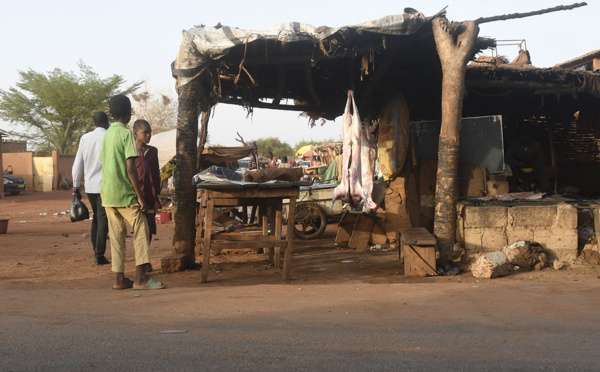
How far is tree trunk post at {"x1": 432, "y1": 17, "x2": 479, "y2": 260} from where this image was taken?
7.15 meters

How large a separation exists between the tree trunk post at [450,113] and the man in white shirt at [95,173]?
4.53 m

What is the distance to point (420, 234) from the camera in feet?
23.8

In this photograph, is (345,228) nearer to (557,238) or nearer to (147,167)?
(557,238)

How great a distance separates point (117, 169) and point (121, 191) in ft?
0.74

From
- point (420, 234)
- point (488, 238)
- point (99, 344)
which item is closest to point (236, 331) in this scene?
point (99, 344)

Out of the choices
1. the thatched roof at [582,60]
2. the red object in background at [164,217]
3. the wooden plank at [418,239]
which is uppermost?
the thatched roof at [582,60]

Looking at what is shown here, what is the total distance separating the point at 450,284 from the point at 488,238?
1.57 meters

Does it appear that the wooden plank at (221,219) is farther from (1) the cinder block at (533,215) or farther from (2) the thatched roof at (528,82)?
(2) the thatched roof at (528,82)

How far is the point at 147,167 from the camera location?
23.0 feet

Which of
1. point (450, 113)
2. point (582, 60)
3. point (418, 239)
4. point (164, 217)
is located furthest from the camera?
point (582, 60)

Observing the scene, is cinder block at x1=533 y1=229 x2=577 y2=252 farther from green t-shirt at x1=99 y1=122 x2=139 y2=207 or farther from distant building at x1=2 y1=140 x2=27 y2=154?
distant building at x1=2 y1=140 x2=27 y2=154

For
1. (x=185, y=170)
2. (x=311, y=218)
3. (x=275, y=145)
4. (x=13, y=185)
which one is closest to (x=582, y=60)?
(x=311, y=218)

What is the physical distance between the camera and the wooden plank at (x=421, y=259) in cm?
684

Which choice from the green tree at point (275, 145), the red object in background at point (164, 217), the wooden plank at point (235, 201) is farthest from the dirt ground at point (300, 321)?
the green tree at point (275, 145)
